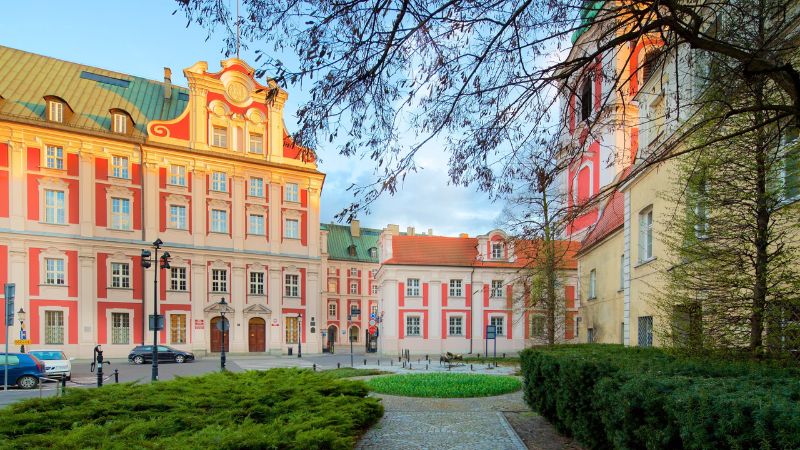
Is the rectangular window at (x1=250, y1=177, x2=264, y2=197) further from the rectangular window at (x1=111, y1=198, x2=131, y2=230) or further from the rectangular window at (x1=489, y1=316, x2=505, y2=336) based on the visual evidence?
the rectangular window at (x1=489, y1=316, x2=505, y2=336)

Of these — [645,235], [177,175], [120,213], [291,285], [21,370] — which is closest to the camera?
[645,235]

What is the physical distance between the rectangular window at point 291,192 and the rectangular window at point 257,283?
271 inches

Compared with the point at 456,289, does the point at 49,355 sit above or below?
below

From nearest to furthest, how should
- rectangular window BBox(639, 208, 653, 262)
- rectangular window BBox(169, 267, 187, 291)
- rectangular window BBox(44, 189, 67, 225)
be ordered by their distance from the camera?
rectangular window BBox(639, 208, 653, 262) → rectangular window BBox(44, 189, 67, 225) → rectangular window BBox(169, 267, 187, 291)

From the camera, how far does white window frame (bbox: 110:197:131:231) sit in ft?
122

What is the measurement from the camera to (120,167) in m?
37.7

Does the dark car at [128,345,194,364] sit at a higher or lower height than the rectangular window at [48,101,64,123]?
lower

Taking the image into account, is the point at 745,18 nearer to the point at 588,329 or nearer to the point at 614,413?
the point at 614,413

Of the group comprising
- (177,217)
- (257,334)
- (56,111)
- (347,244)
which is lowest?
(257,334)

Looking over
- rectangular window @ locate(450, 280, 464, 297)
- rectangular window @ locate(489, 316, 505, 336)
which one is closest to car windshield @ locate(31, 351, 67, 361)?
rectangular window @ locate(450, 280, 464, 297)

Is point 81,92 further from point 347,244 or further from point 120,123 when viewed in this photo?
point 347,244

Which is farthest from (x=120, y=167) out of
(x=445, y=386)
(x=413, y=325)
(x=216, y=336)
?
(x=445, y=386)

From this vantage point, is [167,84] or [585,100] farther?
[167,84]

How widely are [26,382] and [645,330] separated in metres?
21.7
